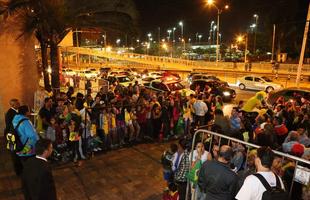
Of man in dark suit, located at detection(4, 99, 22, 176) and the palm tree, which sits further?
the palm tree

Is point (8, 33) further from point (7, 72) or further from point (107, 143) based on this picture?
point (107, 143)

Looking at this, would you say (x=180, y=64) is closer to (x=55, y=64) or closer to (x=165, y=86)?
(x=165, y=86)

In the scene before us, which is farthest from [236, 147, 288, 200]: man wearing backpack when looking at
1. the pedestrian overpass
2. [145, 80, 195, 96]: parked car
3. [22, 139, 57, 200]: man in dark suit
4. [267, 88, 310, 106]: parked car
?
the pedestrian overpass

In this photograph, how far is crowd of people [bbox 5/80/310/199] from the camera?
446 centimetres

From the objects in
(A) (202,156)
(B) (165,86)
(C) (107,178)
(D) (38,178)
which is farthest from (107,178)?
(B) (165,86)

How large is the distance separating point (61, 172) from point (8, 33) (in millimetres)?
6719

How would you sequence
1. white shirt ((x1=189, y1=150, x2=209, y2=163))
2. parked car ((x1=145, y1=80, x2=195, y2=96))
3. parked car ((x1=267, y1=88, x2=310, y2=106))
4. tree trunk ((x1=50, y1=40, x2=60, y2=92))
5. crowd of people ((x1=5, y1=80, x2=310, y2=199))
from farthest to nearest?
parked car ((x1=145, y1=80, x2=195, y2=96)) → tree trunk ((x1=50, y1=40, x2=60, y2=92)) → parked car ((x1=267, y1=88, x2=310, y2=106)) → white shirt ((x1=189, y1=150, x2=209, y2=163)) → crowd of people ((x1=5, y1=80, x2=310, y2=199))

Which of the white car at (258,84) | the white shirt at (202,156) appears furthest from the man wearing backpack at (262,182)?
the white car at (258,84)

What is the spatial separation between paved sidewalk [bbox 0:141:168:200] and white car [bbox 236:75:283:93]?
19.0 m

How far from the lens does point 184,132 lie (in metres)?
12.0

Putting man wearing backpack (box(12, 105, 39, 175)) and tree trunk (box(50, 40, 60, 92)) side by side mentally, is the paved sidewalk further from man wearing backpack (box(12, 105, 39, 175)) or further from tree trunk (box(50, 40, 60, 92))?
tree trunk (box(50, 40, 60, 92))

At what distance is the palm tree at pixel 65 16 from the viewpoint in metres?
13.6

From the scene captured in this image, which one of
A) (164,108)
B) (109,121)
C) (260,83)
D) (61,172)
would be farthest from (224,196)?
(260,83)

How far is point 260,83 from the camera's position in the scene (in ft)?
88.0
